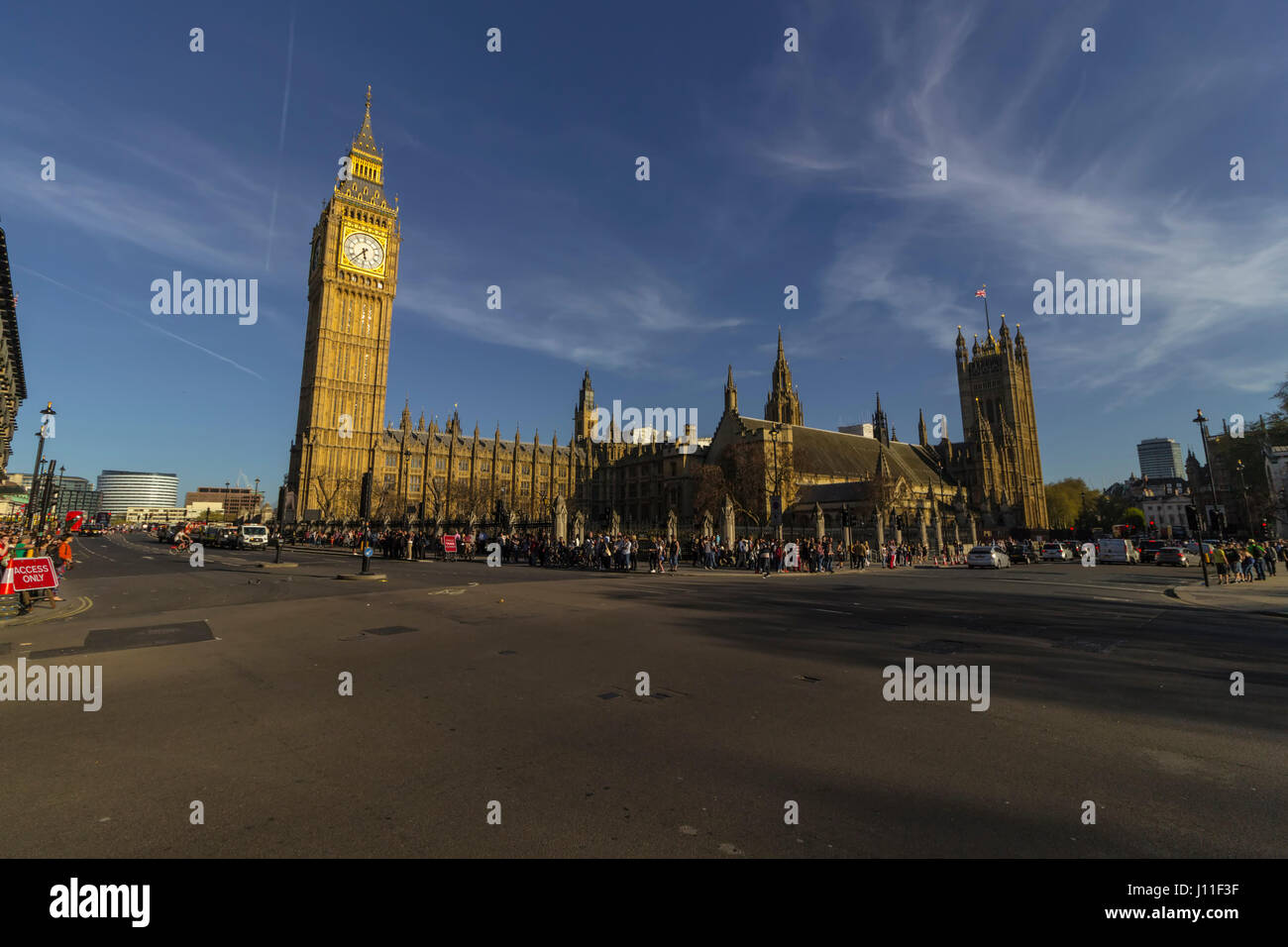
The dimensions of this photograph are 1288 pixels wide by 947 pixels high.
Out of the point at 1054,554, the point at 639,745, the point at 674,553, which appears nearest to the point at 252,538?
the point at 674,553

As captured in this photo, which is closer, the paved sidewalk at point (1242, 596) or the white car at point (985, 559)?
the paved sidewalk at point (1242, 596)

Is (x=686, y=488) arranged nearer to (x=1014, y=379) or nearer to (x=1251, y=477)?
(x=1014, y=379)

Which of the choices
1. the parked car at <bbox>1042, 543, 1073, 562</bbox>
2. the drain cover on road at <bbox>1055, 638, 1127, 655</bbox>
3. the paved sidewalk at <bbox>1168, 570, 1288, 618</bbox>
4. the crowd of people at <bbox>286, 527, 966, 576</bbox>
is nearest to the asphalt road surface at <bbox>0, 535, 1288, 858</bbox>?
the drain cover on road at <bbox>1055, 638, 1127, 655</bbox>

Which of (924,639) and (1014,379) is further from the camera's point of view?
(1014,379)

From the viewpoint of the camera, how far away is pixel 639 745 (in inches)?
198

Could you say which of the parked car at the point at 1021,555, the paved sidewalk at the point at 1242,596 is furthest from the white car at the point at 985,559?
the paved sidewalk at the point at 1242,596

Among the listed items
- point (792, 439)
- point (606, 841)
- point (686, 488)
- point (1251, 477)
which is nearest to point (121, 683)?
point (606, 841)

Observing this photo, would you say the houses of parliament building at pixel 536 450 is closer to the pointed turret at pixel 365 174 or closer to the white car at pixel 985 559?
the pointed turret at pixel 365 174

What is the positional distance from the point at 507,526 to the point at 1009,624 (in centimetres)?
4690

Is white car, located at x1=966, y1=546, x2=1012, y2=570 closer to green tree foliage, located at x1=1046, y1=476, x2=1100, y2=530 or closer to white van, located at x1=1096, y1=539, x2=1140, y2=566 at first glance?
white van, located at x1=1096, y1=539, x2=1140, y2=566

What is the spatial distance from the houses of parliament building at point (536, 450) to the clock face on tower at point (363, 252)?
0.20 metres

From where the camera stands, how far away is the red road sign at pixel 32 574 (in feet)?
43.8

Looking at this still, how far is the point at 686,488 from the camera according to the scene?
8594cm

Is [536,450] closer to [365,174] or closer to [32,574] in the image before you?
[365,174]
